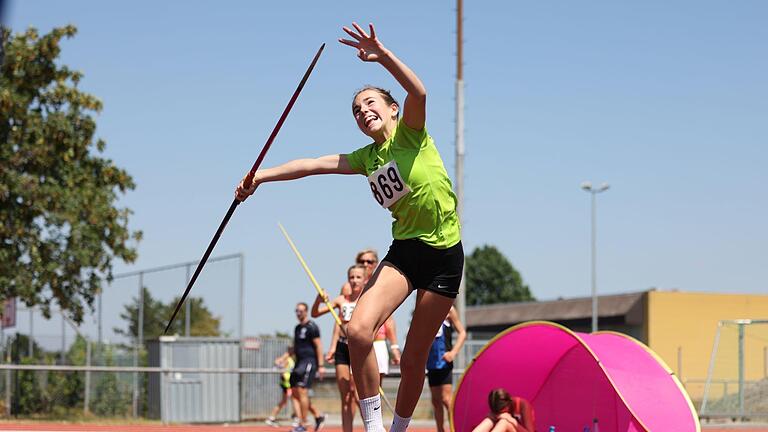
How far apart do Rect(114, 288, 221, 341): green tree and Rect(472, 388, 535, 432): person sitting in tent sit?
14041 millimetres

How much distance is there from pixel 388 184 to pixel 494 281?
97.7 meters

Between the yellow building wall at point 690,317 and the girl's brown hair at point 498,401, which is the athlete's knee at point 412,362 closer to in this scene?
the girl's brown hair at point 498,401

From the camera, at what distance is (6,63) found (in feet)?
76.4

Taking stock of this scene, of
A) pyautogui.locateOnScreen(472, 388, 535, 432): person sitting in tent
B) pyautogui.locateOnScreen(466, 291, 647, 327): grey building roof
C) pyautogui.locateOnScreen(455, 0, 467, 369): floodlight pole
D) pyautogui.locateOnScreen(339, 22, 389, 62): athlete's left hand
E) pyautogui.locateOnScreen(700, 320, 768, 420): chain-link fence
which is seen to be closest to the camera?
pyautogui.locateOnScreen(339, 22, 389, 62): athlete's left hand

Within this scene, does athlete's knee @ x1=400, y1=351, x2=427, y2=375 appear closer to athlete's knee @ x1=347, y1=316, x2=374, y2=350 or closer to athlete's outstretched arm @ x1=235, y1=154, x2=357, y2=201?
athlete's knee @ x1=347, y1=316, x2=374, y2=350

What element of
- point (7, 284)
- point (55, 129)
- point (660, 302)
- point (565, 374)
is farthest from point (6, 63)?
point (660, 302)

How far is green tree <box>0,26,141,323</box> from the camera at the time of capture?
917 inches

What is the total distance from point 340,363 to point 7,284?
13.4 meters

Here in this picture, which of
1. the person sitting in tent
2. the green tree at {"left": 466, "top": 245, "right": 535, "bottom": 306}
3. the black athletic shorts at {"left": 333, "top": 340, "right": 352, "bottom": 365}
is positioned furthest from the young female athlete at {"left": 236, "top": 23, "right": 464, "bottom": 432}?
the green tree at {"left": 466, "top": 245, "right": 535, "bottom": 306}

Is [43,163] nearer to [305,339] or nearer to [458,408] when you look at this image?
[305,339]

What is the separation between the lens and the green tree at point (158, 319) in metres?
24.8

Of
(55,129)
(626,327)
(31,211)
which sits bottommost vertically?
(626,327)

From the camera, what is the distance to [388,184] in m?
6.15

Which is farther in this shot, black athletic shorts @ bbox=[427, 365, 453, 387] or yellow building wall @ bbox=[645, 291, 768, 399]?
yellow building wall @ bbox=[645, 291, 768, 399]
